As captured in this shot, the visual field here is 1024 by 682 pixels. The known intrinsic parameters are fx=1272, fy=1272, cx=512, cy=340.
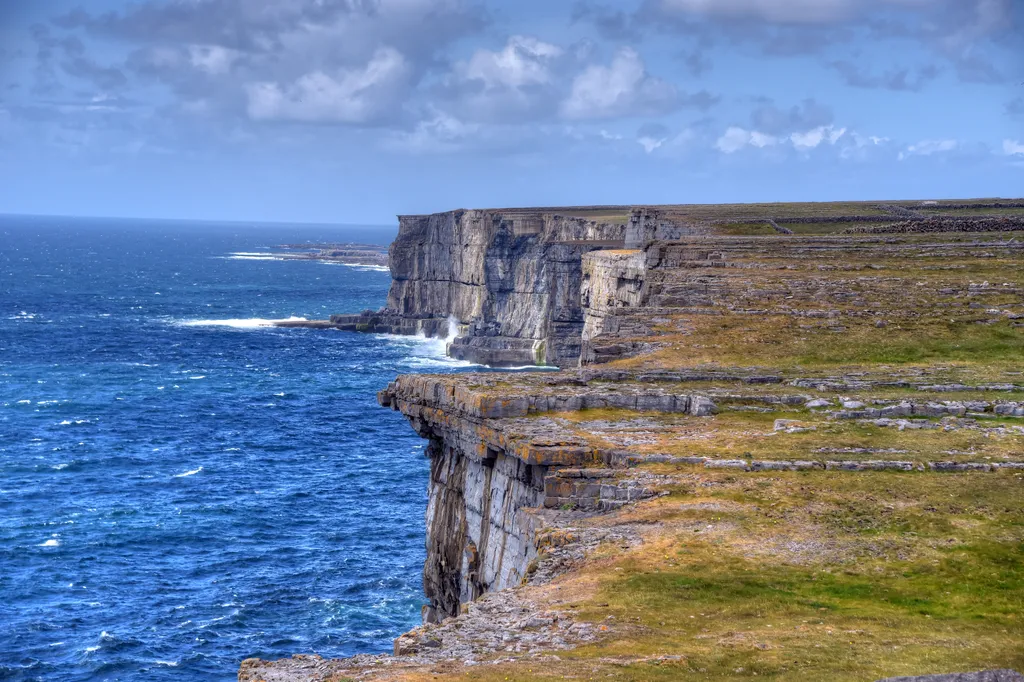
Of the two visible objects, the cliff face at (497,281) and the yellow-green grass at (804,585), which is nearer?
the yellow-green grass at (804,585)

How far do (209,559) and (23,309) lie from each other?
140m

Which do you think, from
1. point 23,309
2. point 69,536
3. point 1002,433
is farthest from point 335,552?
point 23,309

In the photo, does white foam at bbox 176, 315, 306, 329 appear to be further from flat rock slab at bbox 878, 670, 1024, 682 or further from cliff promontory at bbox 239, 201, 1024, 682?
flat rock slab at bbox 878, 670, 1024, 682

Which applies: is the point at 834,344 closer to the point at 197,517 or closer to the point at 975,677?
the point at 975,677

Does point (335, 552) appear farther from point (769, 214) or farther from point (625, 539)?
point (769, 214)

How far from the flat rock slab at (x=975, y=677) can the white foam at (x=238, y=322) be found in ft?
525

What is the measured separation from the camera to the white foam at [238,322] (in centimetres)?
17200

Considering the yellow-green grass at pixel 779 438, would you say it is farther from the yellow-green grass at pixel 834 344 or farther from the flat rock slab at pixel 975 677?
the flat rock slab at pixel 975 677

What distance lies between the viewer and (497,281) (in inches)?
A: 6142

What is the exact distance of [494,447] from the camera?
1108 inches

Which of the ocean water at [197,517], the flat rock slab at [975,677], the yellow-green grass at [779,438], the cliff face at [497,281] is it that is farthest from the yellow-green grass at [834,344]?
the cliff face at [497,281]

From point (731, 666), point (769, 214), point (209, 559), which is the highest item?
point (769, 214)

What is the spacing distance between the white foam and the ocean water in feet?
142

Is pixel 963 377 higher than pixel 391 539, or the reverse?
pixel 963 377
